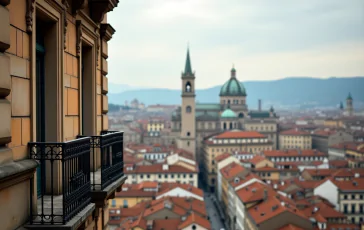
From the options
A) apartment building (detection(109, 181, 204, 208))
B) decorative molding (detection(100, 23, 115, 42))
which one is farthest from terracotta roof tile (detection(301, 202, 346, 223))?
decorative molding (detection(100, 23, 115, 42))

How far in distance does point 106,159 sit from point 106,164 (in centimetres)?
39

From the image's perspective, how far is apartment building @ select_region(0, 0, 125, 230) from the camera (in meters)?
4.98

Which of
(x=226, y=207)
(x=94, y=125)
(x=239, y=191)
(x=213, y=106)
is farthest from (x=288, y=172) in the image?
(x=94, y=125)

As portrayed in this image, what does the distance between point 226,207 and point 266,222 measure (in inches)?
1010

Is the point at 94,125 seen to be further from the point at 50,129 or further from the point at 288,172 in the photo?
the point at 288,172

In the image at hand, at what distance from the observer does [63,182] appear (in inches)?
215

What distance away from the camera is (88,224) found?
771 cm

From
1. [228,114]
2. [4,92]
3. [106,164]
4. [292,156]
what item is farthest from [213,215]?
[4,92]

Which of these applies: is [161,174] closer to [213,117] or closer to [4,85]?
[213,117]

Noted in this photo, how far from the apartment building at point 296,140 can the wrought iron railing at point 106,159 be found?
132 m

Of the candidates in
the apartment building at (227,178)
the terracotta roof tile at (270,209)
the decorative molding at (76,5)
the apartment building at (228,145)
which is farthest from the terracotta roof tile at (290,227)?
the apartment building at (228,145)

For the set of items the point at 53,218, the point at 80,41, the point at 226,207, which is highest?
the point at 80,41

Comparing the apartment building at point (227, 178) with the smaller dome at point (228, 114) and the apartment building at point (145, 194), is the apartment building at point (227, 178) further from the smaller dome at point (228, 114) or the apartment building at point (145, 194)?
the smaller dome at point (228, 114)

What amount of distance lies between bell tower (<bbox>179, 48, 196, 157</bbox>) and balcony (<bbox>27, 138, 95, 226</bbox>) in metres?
106
